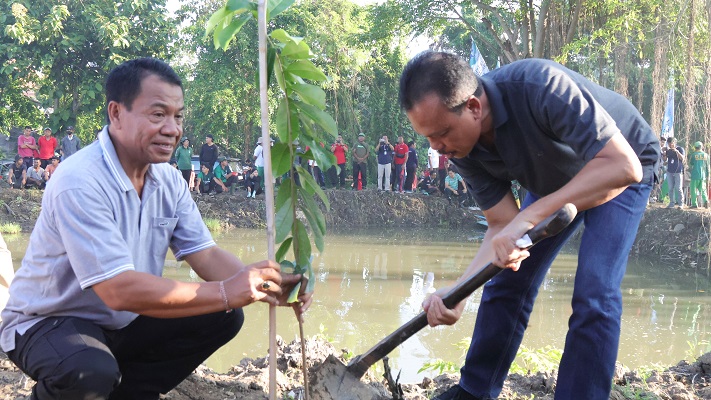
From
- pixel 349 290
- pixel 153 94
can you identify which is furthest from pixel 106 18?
pixel 153 94

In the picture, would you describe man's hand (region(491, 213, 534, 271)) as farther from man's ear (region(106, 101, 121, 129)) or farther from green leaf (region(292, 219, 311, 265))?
man's ear (region(106, 101, 121, 129))

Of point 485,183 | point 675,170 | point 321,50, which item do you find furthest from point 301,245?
point 321,50

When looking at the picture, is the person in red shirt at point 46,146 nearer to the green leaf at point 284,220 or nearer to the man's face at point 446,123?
the green leaf at point 284,220

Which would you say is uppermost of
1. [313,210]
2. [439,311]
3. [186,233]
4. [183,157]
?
[313,210]

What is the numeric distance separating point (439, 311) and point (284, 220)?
685 millimetres

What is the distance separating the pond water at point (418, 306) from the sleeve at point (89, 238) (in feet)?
9.36

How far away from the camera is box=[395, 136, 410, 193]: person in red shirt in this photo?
1738cm

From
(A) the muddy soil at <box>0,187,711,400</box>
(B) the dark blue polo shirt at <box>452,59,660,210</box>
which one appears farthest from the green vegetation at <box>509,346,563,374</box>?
(B) the dark blue polo shirt at <box>452,59,660,210</box>

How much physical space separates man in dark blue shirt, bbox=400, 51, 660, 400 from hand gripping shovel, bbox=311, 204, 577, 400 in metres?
0.04

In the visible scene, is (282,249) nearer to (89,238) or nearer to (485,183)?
(89,238)

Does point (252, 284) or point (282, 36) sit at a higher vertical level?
point (282, 36)

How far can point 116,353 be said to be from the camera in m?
2.57

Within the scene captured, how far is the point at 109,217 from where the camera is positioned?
230 centimetres

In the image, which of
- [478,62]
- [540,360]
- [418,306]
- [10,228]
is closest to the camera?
[540,360]
